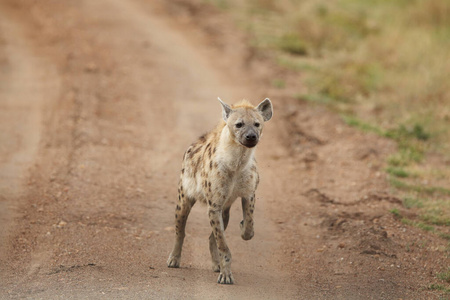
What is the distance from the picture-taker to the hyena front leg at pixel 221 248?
5480 mm

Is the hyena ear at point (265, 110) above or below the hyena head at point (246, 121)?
above

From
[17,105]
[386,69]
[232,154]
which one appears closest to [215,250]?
[232,154]

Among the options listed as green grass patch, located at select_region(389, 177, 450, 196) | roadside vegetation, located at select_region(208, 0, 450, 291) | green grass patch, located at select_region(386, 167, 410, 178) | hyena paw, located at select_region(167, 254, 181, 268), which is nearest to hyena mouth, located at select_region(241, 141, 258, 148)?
hyena paw, located at select_region(167, 254, 181, 268)

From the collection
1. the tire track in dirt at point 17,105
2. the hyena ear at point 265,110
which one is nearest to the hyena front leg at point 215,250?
the hyena ear at point 265,110

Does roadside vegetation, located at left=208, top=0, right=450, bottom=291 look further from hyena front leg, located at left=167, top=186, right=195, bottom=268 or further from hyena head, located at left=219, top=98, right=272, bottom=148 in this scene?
hyena front leg, located at left=167, top=186, right=195, bottom=268

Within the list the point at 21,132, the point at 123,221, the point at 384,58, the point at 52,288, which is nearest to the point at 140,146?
the point at 21,132

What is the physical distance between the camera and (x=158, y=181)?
820 centimetres

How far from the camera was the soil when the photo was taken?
568 cm

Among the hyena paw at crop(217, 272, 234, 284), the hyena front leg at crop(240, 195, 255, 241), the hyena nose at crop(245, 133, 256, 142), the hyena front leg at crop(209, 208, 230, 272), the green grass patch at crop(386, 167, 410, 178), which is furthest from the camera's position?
the green grass patch at crop(386, 167, 410, 178)

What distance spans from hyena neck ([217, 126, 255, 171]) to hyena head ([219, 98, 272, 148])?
0.07 meters

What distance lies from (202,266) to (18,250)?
1.64 m

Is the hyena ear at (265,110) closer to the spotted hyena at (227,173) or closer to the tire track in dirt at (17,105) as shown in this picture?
the spotted hyena at (227,173)

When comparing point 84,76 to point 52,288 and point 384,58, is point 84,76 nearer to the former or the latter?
point 384,58

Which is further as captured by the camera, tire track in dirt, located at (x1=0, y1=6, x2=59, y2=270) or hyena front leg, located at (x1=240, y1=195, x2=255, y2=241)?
tire track in dirt, located at (x1=0, y1=6, x2=59, y2=270)
